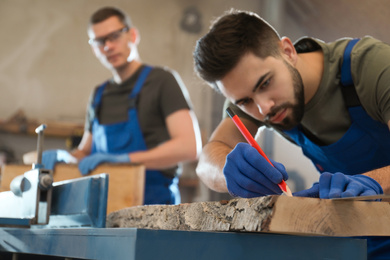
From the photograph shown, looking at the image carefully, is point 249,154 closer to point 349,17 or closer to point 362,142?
point 362,142

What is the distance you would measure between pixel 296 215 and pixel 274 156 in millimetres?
3294

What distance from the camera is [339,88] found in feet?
5.10

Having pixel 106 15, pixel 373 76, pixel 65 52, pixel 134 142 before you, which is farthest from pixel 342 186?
pixel 65 52

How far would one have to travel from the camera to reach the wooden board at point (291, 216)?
2.77 feet

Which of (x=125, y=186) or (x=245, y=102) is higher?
(x=245, y=102)

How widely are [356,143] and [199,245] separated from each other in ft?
2.98

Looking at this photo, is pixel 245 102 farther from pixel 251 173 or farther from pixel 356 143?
pixel 251 173

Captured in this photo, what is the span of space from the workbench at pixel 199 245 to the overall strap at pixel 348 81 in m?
0.67

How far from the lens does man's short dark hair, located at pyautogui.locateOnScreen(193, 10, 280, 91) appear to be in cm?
157

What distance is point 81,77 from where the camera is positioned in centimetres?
468

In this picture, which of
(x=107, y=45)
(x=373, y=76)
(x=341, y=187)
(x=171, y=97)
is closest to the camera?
(x=341, y=187)

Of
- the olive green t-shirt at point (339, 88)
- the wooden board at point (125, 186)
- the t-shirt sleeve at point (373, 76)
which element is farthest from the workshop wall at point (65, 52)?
the t-shirt sleeve at point (373, 76)

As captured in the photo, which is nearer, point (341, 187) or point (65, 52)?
point (341, 187)

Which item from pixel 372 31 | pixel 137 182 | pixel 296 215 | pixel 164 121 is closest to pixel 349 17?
pixel 372 31
